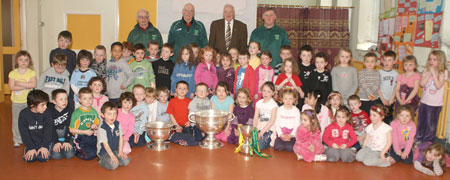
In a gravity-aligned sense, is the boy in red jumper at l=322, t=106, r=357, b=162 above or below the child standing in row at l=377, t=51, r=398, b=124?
below

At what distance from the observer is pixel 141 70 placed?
5508 millimetres

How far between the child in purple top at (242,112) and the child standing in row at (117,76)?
1.56 metres

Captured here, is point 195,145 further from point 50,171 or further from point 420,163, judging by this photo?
point 420,163

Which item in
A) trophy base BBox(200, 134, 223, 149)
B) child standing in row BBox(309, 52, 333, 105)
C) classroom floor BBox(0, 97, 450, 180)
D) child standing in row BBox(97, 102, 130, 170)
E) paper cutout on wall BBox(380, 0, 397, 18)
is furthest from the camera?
paper cutout on wall BBox(380, 0, 397, 18)

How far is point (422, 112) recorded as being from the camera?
5.05 m

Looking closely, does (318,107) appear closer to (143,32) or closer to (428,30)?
(428,30)

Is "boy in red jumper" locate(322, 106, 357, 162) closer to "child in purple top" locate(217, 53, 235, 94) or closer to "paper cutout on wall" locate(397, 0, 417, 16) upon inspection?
"child in purple top" locate(217, 53, 235, 94)

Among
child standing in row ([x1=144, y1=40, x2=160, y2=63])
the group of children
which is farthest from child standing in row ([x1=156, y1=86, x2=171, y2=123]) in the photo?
child standing in row ([x1=144, y1=40, x2=160, y2=63])

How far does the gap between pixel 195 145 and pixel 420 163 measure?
2.63 meters

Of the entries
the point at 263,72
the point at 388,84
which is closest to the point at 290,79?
the point at 263,72

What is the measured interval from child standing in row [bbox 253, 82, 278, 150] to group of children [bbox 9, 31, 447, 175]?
0.02 metres

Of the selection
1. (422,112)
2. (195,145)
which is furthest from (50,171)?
(422,112)

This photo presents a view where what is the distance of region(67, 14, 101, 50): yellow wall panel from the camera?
7969mm

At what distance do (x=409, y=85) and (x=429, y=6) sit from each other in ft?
4.44
